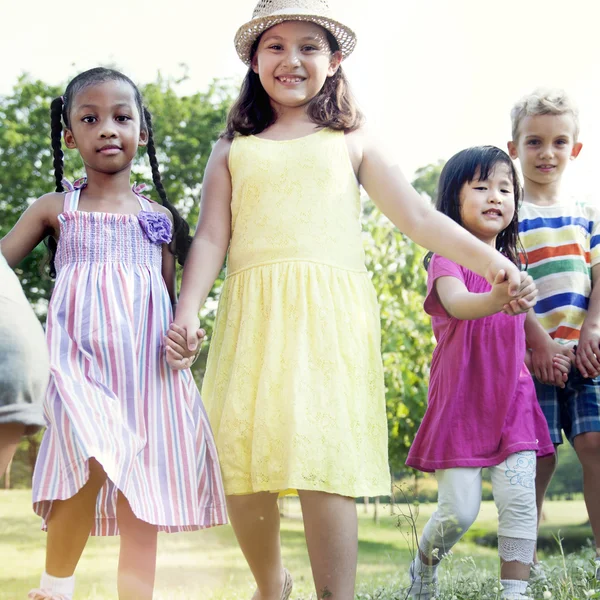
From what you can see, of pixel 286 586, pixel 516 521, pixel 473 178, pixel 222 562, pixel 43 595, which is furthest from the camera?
pixel 222 562

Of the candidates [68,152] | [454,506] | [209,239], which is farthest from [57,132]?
[68,152]

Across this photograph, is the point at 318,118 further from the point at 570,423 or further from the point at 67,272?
the point at 570,423

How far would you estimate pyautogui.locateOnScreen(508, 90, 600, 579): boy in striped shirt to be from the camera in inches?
126

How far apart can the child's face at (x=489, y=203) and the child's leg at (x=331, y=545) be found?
1.13 meters

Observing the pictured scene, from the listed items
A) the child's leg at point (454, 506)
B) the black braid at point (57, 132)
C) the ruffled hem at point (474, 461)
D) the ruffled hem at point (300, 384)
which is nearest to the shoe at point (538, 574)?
the child's leg at point (454, 506)

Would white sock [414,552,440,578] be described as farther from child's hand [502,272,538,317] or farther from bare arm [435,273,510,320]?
child's hand [502,272,538,317]

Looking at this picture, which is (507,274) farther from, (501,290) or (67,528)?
(67,528)

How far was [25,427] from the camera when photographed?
161cm

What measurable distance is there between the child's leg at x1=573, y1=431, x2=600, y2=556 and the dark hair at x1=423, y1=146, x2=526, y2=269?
68cm

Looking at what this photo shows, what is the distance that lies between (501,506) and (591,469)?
0.59 m

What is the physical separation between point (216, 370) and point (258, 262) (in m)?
0.37

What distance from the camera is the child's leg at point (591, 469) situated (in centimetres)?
321

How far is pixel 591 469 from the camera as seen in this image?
3238 millimetres

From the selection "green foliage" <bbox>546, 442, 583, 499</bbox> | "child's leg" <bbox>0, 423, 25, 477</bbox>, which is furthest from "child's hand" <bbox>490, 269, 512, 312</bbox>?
"green foliage" <bbox>546, 442, 583, 499</bbox>
